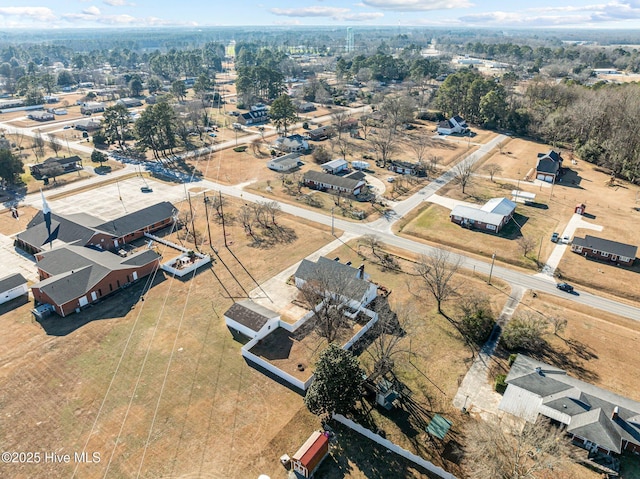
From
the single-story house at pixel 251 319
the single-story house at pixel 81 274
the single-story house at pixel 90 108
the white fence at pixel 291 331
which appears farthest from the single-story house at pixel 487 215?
the single-story house at pixel 90 108

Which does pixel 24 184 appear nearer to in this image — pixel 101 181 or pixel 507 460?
pixel 101 181

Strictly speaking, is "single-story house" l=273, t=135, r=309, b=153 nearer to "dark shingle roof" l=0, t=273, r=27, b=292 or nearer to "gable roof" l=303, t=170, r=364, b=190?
"gable roof" l=303, t=170, r=364, b=190

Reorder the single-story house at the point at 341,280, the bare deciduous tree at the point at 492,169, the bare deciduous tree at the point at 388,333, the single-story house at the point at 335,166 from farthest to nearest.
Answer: the single-story house at the point at 335,166
the bare deciduous tree at the point at 492,169
the single-story house at the point at 341,280
the bare deciduous tree at the point at 388,333

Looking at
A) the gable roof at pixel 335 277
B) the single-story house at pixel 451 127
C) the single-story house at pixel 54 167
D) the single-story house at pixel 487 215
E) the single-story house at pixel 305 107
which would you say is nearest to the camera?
the gable roof at pixel 335 277

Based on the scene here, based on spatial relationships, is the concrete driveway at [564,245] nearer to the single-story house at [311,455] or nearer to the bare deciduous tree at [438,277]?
the bare deciduous tree at [438,277]

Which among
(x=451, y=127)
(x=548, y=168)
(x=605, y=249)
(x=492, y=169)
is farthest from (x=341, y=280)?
(x=451, y=127)

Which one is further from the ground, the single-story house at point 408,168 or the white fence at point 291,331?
the single-story house at point 408,168
